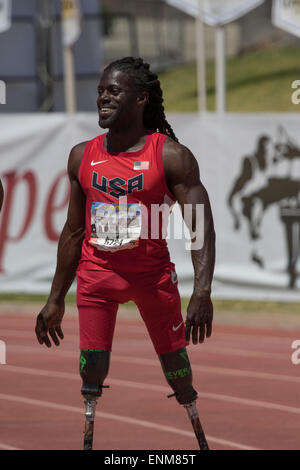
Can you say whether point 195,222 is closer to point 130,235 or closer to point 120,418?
point 130,235

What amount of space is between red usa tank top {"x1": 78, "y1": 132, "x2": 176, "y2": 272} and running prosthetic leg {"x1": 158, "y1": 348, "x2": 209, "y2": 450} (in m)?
0.48

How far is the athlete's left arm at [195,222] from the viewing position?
5562 mm

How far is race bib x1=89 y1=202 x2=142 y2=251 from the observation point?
5629mm

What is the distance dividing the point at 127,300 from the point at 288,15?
8.53 metres

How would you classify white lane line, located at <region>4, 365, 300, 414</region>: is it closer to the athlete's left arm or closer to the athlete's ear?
the athlete's left arm

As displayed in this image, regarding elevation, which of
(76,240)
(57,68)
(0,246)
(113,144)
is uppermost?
(57,68)

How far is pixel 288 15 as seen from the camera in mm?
13602

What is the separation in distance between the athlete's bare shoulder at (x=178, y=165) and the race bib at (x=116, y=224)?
23cm

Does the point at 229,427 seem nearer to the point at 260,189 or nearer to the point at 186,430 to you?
the point at 186,430

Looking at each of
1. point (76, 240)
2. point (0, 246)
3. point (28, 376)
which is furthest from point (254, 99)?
point (76, 240)

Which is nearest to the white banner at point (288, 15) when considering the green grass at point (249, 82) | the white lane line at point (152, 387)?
the white lane line at point (152, 387)

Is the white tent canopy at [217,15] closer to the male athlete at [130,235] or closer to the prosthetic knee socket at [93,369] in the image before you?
the male athlete at [130,235]
